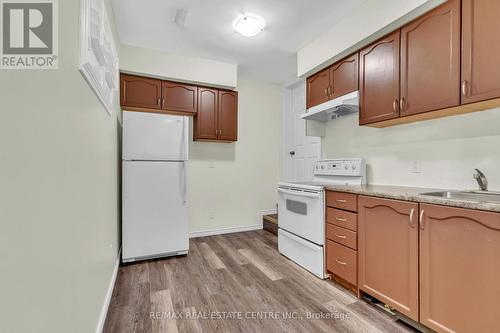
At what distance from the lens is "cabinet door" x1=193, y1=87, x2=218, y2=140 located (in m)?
3.45

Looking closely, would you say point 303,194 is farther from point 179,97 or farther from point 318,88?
point 179,97

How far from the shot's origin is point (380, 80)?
212 cm

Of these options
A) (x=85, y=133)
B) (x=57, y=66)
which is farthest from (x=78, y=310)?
(x=57, y=66)

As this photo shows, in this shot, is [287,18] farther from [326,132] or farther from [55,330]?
[55,330]

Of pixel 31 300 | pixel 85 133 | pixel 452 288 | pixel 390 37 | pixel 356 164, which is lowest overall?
pixel 452 288

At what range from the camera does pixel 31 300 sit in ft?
2.26

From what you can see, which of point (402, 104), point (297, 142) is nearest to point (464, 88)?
point (402, 104)

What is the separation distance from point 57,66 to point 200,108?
259cm

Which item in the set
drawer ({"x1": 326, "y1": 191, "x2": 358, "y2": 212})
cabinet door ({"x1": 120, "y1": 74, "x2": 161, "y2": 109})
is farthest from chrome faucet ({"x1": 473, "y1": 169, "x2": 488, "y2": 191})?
cabinet door ({"x1": 120, "y1": 74, "x2": 161, "y2": 109})

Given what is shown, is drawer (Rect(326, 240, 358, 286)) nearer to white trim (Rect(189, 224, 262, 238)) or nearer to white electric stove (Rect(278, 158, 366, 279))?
white electric stove (Rect(278, 158, 366, 279))

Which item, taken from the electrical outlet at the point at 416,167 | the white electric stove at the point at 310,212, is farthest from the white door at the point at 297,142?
the electrical outlet at the point at 416,167

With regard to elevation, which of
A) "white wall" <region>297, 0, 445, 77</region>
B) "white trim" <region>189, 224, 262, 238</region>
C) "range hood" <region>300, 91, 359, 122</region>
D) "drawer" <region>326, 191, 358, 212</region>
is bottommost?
"white trim" <region>189, 224, 262, 238</region>

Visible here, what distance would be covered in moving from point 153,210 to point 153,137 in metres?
0.85

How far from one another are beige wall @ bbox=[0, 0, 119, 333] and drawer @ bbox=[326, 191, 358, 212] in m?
1.93
